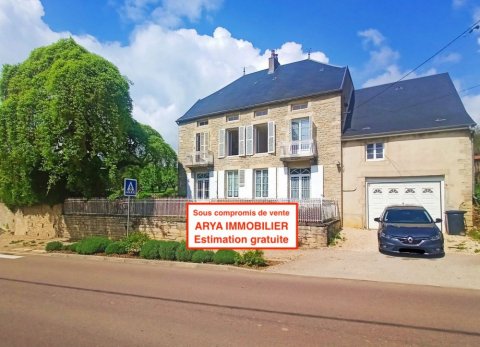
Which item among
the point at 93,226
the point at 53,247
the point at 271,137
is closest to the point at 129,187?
the point at 53,247

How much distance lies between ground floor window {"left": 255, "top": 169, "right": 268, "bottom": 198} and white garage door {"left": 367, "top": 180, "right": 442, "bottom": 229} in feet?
20.9

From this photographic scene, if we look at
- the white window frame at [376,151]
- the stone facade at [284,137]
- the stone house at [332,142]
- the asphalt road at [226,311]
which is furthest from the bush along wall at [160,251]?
the white window frame at [376,151]

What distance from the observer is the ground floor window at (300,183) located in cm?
2055

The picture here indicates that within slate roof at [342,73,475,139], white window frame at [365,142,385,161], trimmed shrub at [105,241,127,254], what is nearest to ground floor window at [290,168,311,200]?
slate roof at [342,73,475,139]

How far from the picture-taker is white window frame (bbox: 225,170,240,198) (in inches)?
920

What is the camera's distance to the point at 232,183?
77.6ft

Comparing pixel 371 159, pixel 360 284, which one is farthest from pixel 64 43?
pixel 360 284

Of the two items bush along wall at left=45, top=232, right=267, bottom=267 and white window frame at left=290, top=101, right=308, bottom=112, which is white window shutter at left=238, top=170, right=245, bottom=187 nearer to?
white window frame at left=290, top=101, right=308, bottom=112

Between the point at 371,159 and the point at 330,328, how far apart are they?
48.6 feet

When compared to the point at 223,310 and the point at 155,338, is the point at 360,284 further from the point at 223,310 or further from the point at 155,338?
the point at 155,338

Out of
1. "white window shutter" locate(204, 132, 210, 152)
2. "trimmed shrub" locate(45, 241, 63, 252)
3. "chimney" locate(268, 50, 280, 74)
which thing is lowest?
"trimmed shrub" locate(45, 241, 63, 252)

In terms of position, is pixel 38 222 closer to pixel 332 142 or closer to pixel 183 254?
pixel 183 254

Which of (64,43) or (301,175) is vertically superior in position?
(64,43)

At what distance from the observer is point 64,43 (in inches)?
716
